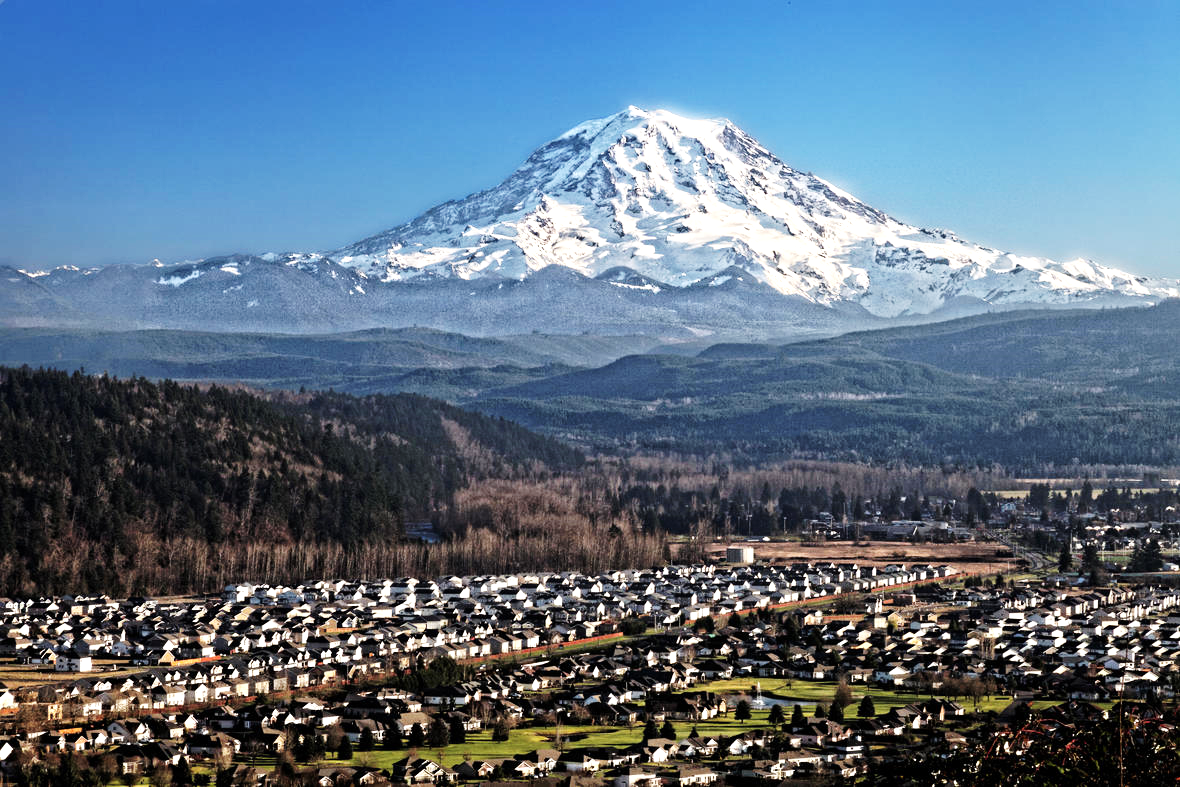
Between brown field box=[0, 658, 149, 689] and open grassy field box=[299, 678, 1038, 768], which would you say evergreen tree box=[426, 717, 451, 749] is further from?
brown field box=[0, 658, 149, 689]

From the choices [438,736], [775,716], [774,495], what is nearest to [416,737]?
[438,736]

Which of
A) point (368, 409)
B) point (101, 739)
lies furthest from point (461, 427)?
point (101, 739)

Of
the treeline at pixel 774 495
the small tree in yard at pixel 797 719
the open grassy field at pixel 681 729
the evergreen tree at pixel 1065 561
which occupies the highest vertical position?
the treeline at pixel 774 495

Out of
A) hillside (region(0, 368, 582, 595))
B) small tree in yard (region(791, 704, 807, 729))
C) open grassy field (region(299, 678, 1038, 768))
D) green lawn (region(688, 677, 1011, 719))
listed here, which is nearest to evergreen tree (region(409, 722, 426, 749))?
open grassy field (region(299, 678, 1038, 768))

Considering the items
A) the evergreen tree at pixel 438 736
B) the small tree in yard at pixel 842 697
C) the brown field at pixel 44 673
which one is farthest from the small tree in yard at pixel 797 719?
the brown field at pixel 44 673

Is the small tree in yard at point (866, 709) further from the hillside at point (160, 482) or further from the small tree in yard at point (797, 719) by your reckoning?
the hillside at point (160, 482)

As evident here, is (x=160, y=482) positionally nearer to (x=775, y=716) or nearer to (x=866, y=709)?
(x=775, y=716)
